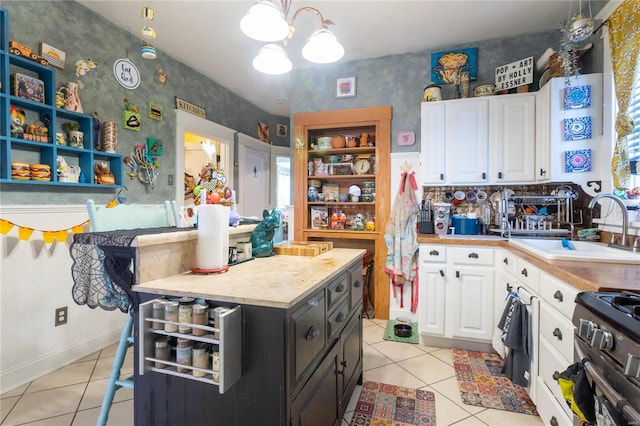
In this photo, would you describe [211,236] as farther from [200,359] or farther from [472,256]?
[472,256]

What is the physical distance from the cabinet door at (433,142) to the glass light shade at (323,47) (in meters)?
1.51

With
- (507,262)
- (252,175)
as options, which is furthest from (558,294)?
(252,175)

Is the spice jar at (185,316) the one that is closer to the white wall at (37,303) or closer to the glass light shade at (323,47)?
the glass light shade at (323,47)

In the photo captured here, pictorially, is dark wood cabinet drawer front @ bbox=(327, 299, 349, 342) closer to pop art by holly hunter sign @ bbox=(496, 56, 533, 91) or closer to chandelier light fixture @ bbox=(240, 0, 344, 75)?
chandelier light fixture @ bbox=(240, 0, 344, 75)

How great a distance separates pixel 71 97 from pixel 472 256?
333cm

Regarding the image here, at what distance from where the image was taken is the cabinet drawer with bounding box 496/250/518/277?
87.0 inches

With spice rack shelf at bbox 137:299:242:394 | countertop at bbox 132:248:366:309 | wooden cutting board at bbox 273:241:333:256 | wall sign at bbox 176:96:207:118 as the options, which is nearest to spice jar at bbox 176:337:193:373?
spice rack shelf at bbox 137:299:242:394

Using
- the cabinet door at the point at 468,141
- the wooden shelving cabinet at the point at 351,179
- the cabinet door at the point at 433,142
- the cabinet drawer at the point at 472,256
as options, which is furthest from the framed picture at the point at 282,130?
the cabinet drawer at the point at 472,256

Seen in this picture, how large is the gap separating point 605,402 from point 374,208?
9.27ft

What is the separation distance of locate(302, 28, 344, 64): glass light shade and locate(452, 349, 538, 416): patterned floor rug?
2212 mm

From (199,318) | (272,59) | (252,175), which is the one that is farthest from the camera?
(252,175)

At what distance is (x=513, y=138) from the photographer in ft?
9.06

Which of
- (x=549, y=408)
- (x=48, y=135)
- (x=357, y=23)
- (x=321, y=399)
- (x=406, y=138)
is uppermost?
(x=357, y=23)

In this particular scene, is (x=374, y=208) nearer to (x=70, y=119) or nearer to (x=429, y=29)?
(x=429, y=29)
